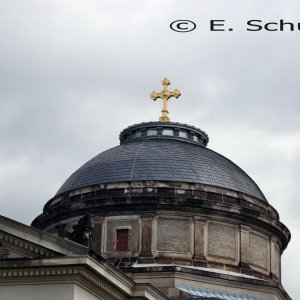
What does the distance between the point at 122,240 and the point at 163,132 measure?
8614 millimetres

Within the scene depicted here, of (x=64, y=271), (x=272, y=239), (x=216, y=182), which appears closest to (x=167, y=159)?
(x=216, y=182)

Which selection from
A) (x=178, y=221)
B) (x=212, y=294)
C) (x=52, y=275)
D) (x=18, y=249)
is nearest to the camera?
(x=52, y=275)

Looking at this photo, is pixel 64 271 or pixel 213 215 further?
pixel 213 215

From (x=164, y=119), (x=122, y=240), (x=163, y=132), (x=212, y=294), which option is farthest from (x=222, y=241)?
(x=164, y=119)

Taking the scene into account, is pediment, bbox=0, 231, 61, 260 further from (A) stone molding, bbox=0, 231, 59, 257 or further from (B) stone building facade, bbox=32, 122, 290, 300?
(B) stone building facade, bbox=32, 122, 290, 300

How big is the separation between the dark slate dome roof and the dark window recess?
2.97 metres

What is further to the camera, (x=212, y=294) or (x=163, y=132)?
(x=163, y=132)

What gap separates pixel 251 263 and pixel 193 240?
3.56 meters

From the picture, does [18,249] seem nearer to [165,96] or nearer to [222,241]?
[222,241]

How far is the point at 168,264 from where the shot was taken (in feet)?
193

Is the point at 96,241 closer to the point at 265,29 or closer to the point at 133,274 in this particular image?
the point at 133,274

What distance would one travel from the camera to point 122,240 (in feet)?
196

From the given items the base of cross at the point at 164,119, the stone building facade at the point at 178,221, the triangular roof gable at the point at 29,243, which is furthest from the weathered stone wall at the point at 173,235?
the triangular roof gable at the point at 29,243

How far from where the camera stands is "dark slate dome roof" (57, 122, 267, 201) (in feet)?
203
